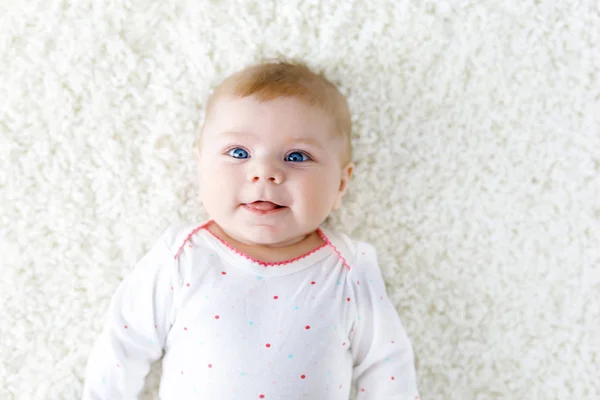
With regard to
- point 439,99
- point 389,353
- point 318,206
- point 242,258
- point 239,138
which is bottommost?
point 389,353

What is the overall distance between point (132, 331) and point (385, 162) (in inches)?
22.8

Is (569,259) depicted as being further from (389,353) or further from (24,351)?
(24,351)

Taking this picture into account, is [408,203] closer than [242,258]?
No

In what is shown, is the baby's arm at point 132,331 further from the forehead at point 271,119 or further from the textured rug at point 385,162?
the forehead at point 271,119

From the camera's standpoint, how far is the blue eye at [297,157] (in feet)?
3.76

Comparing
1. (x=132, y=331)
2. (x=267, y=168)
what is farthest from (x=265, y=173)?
(x=132, y=331)

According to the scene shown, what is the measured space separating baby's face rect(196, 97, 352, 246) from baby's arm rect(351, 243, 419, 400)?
0.17 meters

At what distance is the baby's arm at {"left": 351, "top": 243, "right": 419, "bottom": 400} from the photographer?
121cm

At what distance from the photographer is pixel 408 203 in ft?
4.28

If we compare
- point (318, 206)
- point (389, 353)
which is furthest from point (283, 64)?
point (389, 353)

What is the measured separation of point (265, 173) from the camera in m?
1.10

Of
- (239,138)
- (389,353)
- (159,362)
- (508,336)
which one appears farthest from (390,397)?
(239,138)

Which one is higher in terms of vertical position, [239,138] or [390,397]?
[239,138]

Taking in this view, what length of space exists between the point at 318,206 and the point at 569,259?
0.54m
